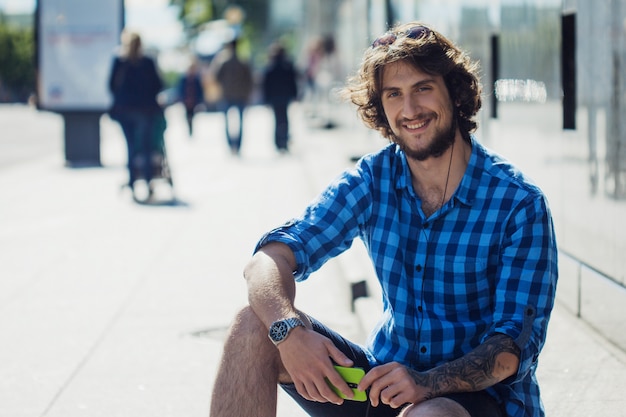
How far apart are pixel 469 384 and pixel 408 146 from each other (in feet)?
2.57

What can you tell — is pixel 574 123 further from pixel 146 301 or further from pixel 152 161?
pixel 152 161

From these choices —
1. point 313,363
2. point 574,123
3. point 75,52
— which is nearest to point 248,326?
point 313,363

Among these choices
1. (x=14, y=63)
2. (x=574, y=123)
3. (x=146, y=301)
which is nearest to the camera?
(x=574, y=123)

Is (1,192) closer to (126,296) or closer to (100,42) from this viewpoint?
(100,42)

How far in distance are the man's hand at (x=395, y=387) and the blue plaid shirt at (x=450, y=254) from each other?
0.89 ft

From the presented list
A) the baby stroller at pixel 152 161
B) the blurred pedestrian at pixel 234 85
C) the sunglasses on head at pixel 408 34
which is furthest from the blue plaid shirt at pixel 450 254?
the blurred pedestrian at pixel 234 85

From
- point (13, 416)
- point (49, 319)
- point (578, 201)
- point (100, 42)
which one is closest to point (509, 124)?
point (578, 201)

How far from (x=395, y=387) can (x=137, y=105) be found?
9933 millimetres

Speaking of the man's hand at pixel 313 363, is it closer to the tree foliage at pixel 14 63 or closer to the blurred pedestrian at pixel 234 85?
the blurred pedestrian at pixel 234 85

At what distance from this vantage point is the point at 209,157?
1864 cm

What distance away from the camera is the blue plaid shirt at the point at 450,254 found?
9.32 ft

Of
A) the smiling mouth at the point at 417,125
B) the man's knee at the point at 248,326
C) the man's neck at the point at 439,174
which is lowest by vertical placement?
the man's knee at the point at 248,326

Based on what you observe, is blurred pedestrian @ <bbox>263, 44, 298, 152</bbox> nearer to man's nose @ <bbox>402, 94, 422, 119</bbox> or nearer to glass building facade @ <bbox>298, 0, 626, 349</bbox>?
glass building facade @ <bbox>298, 0, 626, 349</bbox>

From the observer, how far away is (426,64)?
3129 mm
